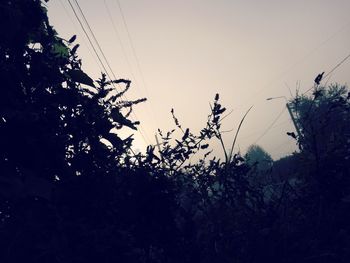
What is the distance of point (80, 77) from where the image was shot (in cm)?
362

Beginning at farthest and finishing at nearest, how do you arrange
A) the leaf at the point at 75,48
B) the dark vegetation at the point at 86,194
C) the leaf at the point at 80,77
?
1. the leaf at the point at 75,48
2. the leaf at the point at 80,77
3. the dark vegetation at the point at 86,194

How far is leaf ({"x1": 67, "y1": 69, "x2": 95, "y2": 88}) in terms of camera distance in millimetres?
3590

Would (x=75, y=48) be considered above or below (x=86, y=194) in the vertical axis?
above

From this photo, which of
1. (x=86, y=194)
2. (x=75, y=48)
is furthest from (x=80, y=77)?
(x=86, y=194)

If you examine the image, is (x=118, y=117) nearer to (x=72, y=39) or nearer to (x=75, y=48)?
(x=75, y=48)

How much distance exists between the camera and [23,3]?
331cm

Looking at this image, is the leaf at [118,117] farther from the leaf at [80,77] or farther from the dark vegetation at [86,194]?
the leaf at [80,77]

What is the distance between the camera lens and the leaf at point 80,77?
11.8 feet

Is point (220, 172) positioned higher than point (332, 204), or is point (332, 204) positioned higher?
point (220, 172)

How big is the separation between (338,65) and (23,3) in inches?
793

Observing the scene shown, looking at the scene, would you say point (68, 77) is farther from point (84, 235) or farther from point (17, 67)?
point (84, 235)

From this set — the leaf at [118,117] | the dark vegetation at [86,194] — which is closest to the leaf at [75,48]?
the dark vegetation at [86,194]

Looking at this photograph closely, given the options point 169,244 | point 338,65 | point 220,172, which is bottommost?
point 169,244

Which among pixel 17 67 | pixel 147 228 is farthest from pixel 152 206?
pixel 17 67
